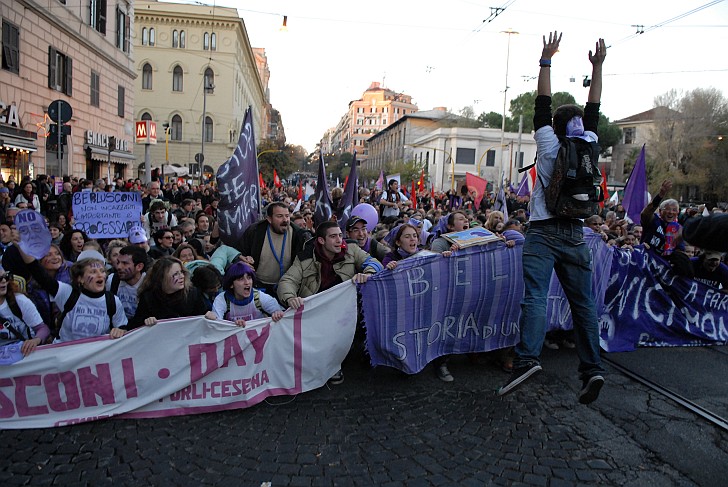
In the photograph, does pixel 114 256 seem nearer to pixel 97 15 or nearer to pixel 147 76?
pixel 97 15

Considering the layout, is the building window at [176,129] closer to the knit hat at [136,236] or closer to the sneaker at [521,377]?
the knit hat at [136,236]

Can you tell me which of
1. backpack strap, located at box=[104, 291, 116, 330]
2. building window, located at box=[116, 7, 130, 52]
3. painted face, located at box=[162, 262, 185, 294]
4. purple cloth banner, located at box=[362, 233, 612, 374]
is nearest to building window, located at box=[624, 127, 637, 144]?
building window, located at box=[116, 7, 130, 52]

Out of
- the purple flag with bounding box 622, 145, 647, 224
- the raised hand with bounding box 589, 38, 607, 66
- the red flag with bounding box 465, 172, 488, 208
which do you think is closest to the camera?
the raised hand with bounding box 589, 38, 607, 66

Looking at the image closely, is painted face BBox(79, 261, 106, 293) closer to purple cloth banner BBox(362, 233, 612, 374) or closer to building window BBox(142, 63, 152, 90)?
purple cloth banner BBox(362, 233, 612, 374)

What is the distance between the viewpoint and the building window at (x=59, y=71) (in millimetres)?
19219

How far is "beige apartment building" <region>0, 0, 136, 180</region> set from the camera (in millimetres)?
16641

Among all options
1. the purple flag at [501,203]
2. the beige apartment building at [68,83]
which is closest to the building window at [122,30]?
the beige apartment building at [68,83]

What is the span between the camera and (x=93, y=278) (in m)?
4.39

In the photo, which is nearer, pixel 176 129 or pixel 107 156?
pixel 107 156

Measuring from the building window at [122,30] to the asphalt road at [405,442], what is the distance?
27073 millimetres

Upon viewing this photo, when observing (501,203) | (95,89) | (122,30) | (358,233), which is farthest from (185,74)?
(358,233)

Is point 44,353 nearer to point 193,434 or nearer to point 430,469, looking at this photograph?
point 193,434

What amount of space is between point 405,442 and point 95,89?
24.7 metres

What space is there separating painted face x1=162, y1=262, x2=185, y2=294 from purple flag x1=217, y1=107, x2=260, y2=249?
174 cm
